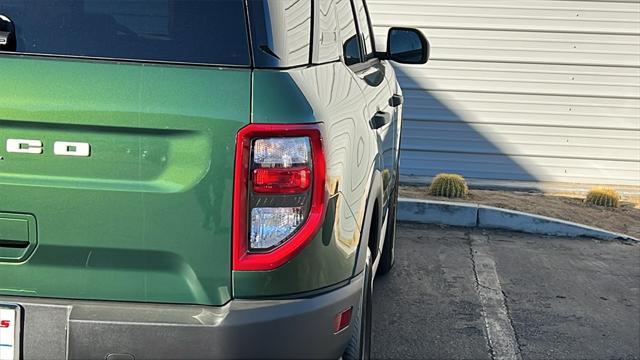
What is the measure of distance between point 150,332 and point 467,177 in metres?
7.67

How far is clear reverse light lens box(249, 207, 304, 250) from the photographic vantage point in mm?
2400

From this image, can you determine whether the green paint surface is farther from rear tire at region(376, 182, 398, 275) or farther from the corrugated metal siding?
the corrugated metal siding

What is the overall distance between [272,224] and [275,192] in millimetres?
105

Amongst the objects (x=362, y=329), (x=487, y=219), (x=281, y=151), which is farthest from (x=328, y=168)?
(x=487, y=219)

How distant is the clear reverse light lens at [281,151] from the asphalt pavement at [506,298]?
214cm

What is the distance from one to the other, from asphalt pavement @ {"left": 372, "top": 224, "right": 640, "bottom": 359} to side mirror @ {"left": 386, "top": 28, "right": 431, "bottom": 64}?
1591 mm

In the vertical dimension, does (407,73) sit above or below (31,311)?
above

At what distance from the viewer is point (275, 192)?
2.39 m

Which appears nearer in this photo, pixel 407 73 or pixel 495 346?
pixel 495 346

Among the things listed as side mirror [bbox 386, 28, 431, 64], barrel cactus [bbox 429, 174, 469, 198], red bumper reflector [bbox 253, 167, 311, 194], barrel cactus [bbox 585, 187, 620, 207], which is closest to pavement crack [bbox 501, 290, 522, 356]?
side mirror [bbox 386, 28, 431, 64]

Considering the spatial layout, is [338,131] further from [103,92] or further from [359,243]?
[103,92]

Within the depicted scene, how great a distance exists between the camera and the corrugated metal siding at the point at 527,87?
9.23 m

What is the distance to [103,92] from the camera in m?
2.36

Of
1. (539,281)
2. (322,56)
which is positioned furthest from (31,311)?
(539,281)
